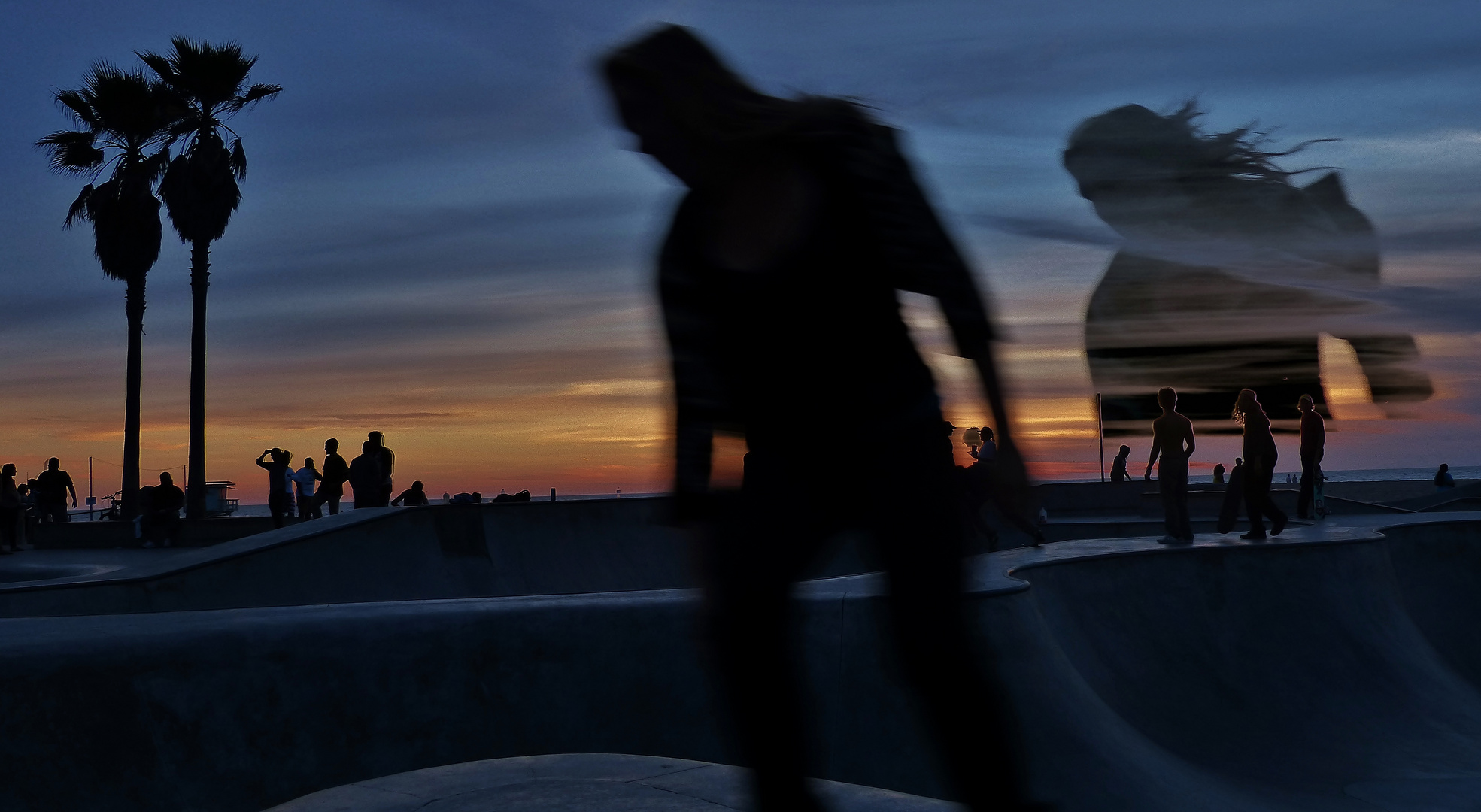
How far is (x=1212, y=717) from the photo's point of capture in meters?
7.31

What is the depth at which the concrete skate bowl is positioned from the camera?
18.1 ft

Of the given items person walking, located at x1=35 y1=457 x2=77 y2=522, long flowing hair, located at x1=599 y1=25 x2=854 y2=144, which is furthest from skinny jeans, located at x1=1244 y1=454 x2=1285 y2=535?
person walking, located at x1=35 y1=457 x2=77 y2=522

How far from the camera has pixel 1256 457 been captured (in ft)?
34.9

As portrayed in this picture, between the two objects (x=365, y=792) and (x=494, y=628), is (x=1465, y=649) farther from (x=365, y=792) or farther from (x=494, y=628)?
(x=365, y=792)

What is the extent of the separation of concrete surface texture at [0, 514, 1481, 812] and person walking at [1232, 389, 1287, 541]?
2.75m

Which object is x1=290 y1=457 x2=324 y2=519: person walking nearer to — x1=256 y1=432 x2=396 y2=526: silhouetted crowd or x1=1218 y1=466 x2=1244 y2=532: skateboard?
x1=256 y1=432 x2=396 y2=526: silhouetted crowd

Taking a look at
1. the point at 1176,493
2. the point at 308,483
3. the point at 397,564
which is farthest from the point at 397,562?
the point at 1176,493

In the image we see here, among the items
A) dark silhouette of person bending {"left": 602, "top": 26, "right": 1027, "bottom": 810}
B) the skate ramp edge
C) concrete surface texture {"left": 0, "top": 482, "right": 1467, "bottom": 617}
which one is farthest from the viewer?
concrete surface texture {"left": 0, "top": 482, "right": 1467, "bottom": 617}

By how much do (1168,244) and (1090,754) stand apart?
2472 cm

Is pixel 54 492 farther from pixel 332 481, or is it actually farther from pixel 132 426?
pixel 332 481

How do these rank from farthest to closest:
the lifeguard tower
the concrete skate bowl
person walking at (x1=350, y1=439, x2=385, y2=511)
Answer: the lifeguard tower, person walking at (x1=350, y1=439, x2=385, y2=511), the concrete skate bowl

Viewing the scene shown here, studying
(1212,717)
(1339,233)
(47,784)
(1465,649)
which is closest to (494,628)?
(47,784)

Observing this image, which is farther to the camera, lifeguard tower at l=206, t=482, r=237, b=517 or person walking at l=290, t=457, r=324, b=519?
lifeguard tower at l=206, t=482, r=237, b=517

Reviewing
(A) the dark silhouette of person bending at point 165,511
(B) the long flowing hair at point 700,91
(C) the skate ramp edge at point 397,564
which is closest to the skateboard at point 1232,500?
(C) the skate ramp edge at point 397,564
